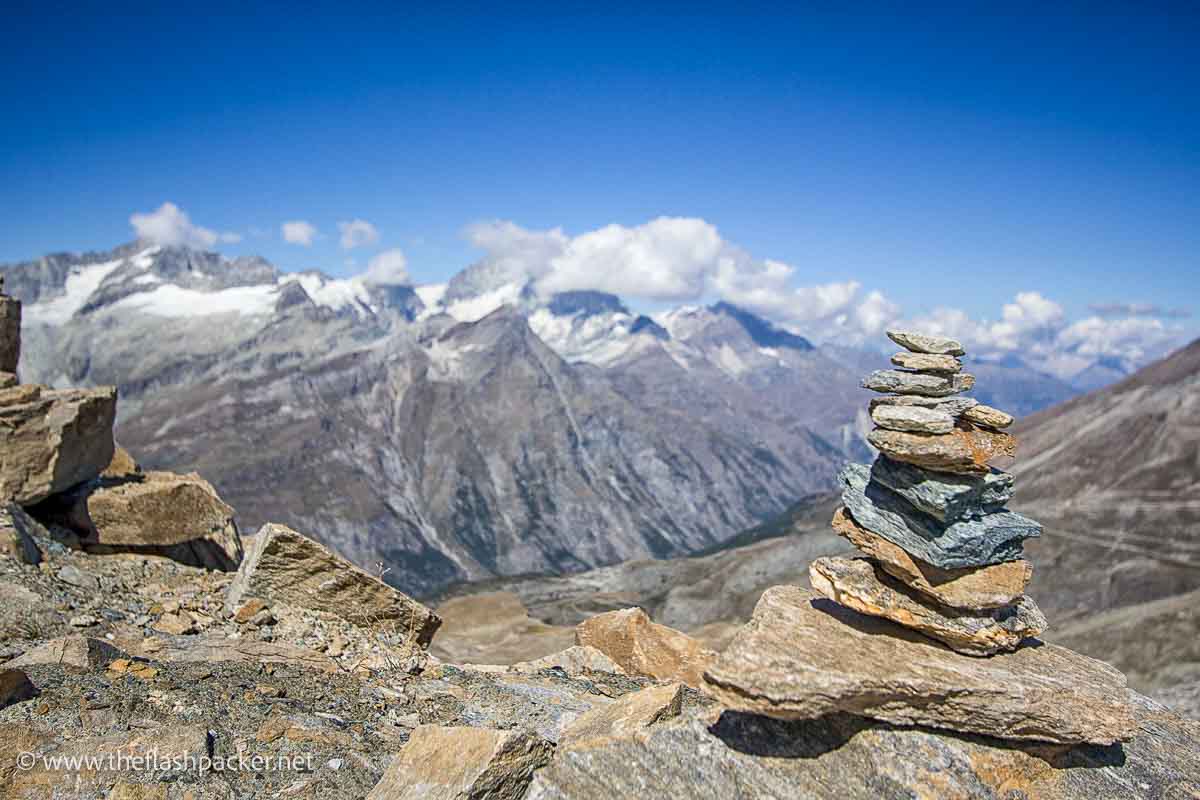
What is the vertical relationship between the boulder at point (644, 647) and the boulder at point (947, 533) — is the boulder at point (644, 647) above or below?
below

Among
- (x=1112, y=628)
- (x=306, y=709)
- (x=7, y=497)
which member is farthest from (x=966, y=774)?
(x=1112, y=628)

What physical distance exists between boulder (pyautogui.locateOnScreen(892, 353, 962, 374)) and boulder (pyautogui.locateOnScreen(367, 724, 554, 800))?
1156 centimetres

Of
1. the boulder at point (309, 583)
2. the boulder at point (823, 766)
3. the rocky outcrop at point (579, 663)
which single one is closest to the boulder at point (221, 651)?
the boulder at point (309, 583)

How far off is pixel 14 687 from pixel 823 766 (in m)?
14.5

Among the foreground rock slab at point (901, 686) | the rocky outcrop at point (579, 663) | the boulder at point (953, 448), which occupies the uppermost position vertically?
the boulder at point (953, 448)

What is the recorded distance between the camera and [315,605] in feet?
67.9

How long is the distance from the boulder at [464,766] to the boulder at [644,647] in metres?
12.6

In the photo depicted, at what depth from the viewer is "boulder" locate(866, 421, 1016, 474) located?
48.5 ft

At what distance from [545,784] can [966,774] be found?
7.51 metres

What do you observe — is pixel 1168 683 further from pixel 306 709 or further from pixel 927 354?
pixel 306 709

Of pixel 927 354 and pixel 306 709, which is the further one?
pixel 927 354

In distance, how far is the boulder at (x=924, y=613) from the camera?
14.4 m

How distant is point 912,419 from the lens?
15289mm

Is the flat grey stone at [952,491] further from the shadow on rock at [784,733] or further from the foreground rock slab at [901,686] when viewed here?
the shadow on rock at [784,733]
